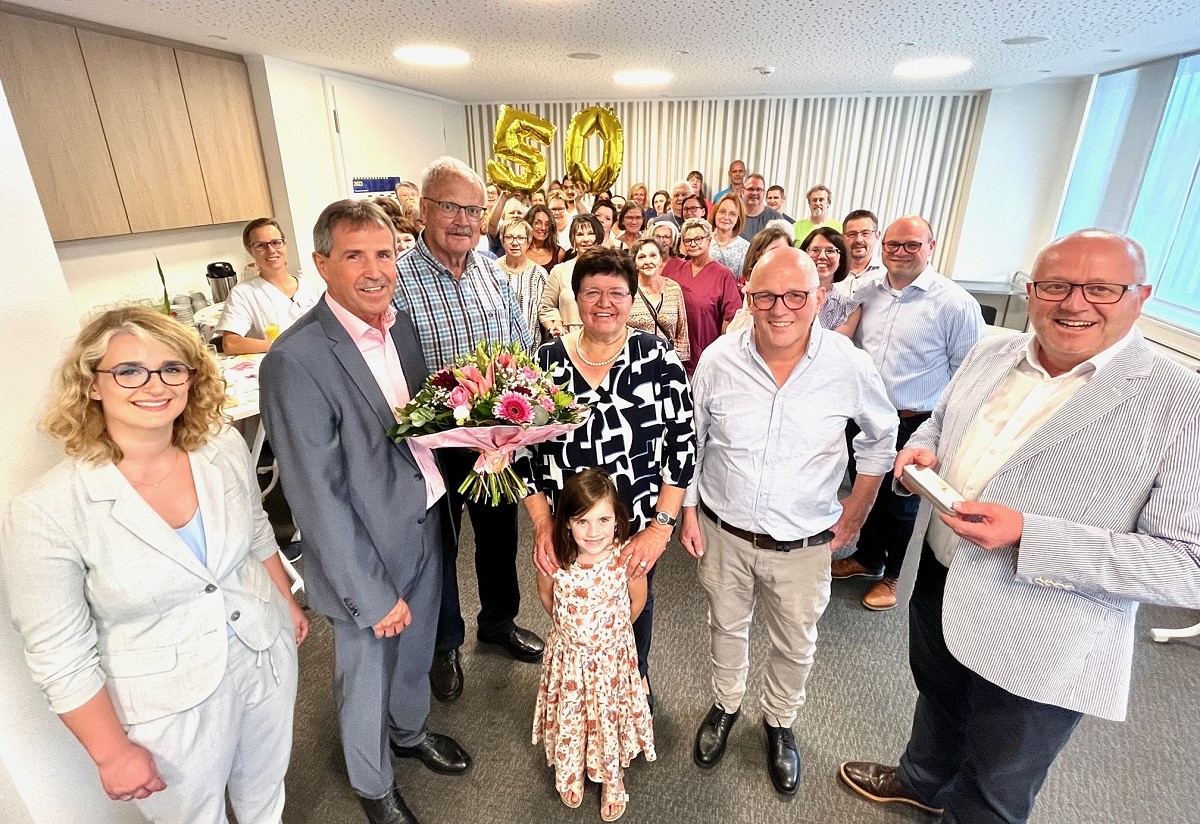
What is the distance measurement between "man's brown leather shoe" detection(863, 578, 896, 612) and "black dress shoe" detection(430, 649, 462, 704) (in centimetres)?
200

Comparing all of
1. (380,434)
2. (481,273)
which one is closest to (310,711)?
(380,434)

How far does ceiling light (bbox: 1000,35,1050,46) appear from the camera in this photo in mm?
4023

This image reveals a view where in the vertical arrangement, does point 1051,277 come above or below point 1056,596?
above

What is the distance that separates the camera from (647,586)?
1869 millimetres

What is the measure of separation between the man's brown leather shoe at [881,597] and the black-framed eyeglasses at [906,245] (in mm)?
1652

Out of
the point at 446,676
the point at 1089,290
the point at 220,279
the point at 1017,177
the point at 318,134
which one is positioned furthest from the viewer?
the point at 1017,177

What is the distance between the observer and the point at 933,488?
129 centimetres

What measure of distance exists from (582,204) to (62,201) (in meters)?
4.13

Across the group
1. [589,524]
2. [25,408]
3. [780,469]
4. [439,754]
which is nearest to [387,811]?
[439,754]

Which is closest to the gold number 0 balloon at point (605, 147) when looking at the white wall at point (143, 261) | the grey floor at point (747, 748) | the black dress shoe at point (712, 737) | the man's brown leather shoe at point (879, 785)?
the grey floor at point (747, 748)

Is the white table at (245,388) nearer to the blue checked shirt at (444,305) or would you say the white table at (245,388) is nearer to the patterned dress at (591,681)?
the blue checked shirt at (444,305)

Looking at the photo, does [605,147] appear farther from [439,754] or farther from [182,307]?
[182,307]

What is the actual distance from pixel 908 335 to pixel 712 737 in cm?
194

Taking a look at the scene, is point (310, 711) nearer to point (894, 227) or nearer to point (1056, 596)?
point (1056, 596)
